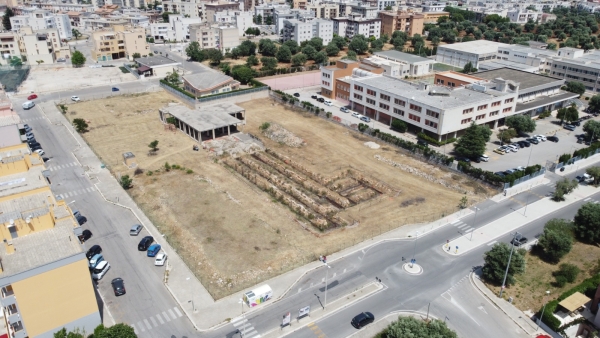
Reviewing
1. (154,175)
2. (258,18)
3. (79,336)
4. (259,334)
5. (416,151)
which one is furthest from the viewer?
(258,18)

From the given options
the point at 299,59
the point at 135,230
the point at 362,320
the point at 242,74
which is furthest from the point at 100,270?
the point at 299,59

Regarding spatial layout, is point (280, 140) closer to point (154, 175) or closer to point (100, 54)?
point (154, 175)

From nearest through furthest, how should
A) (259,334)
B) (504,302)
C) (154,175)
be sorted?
(259,334) < (504,302) < (154,175)

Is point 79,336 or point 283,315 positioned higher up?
point 79,336

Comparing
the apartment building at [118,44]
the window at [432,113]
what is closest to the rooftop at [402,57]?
the window at [432,113]

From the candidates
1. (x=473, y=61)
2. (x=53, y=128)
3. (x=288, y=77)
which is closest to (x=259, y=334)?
(x=53, y=128)

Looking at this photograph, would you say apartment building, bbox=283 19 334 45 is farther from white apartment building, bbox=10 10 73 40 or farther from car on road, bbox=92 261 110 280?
Answer: car on road, bbox=92 261 110 280
